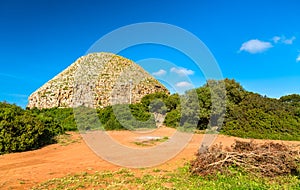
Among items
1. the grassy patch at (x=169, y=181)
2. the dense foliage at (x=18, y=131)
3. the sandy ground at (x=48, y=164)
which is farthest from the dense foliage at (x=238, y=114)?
the grassy patch at (x=169, y=181)

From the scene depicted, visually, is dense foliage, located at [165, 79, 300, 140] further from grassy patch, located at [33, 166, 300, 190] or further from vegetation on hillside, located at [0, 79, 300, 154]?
grassy patch, located at [33, 166, 300, 190]

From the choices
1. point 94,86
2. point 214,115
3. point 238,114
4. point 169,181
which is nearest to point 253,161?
point 169,181

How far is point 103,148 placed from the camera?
11430 millimetres

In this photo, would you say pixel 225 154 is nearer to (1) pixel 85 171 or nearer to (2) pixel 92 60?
(1) pixel 85 171

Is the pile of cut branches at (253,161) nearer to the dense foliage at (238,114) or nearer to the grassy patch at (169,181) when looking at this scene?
the grassy patch at (169,181)

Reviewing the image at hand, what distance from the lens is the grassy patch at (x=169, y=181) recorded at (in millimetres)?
5504

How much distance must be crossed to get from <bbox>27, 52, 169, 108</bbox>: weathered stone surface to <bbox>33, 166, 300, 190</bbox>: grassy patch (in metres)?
26.0

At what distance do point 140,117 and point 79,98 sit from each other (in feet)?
52.7

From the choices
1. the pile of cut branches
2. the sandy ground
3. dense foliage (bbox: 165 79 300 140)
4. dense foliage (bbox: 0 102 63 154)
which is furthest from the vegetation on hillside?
the pile of cut branches

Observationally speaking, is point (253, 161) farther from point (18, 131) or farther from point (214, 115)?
point (214, 115)

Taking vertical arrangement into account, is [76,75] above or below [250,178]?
above

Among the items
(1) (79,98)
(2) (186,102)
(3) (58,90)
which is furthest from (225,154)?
(3) (58,90)

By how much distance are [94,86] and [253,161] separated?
3454cm

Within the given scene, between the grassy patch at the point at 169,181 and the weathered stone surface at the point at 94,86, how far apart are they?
85.4 ft
